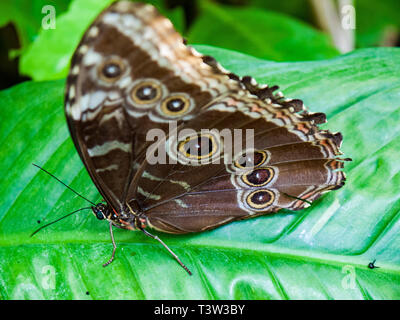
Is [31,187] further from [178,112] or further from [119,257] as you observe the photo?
[178,112]

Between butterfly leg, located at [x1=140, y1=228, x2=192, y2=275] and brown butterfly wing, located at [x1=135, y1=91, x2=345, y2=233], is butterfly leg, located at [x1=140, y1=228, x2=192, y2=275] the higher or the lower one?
the lower one

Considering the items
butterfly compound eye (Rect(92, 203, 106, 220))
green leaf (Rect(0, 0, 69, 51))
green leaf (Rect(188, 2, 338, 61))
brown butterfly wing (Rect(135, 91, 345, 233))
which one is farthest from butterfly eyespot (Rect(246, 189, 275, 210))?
green leaf (Rect(0, 0, 69, 51))

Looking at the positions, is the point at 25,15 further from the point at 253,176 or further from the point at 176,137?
the point at 253,176

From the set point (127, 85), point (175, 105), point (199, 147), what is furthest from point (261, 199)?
point (127, 85)

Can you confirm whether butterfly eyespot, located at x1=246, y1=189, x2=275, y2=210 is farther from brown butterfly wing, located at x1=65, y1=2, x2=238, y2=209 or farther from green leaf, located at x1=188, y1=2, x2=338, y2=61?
green leaf, located at x1=188, y1=2, x2=338, y2=61

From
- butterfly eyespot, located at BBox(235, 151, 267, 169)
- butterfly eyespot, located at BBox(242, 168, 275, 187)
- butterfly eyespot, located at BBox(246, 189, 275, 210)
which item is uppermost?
butterfly eyespot, located at BBox(235, 151, 267, 169)
